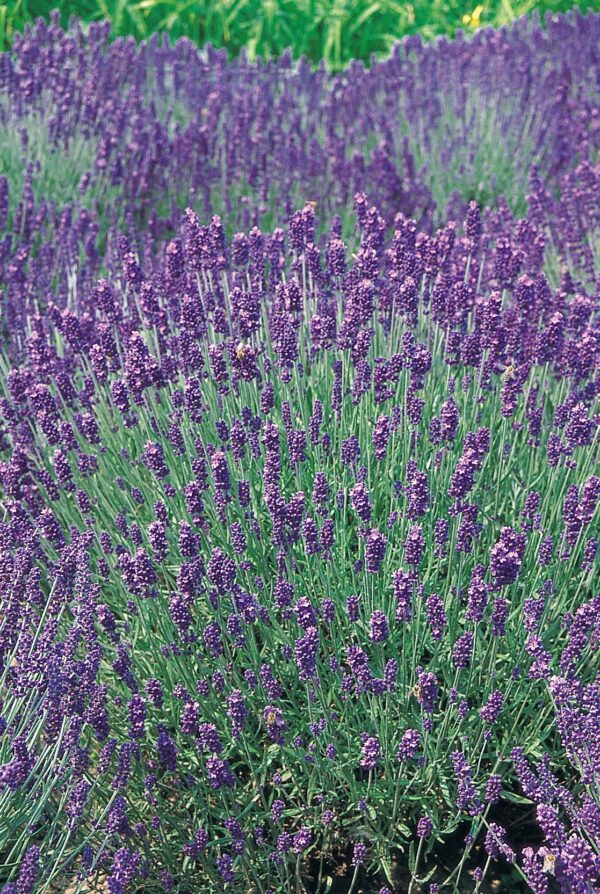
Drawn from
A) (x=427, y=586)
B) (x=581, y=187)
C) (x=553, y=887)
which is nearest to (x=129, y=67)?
(x=581, y=187)

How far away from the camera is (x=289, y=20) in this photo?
824 centimetres

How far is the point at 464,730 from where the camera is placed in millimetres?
2471

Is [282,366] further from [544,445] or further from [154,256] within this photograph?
[154,256]

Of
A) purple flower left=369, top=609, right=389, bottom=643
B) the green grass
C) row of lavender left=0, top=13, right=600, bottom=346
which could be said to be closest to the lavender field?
purple flower left=369, top=609, right=389, bottom=643

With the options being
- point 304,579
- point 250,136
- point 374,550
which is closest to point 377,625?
point 374,550

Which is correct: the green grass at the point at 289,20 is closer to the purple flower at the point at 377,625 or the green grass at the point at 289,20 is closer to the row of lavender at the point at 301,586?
the row of lavender at the point at 301,586

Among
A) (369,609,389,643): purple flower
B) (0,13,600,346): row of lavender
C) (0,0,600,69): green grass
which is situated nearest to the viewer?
(369,609,389,643): purple flower

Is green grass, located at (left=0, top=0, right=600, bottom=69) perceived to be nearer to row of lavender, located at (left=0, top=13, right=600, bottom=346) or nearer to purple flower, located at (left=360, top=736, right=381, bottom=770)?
row of lavender, located at (left=0, top=13, right=600, bottom=346)

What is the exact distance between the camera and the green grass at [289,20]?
7.99 metres

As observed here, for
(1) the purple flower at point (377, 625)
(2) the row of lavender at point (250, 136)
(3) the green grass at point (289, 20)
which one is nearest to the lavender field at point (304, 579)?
(1) the purple flower at point (377, 625)

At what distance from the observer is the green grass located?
7.99 m

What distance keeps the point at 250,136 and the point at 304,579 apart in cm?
382

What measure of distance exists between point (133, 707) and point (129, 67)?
5236 millimetres

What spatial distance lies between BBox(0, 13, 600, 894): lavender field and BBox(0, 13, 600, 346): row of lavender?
91 centimetres
